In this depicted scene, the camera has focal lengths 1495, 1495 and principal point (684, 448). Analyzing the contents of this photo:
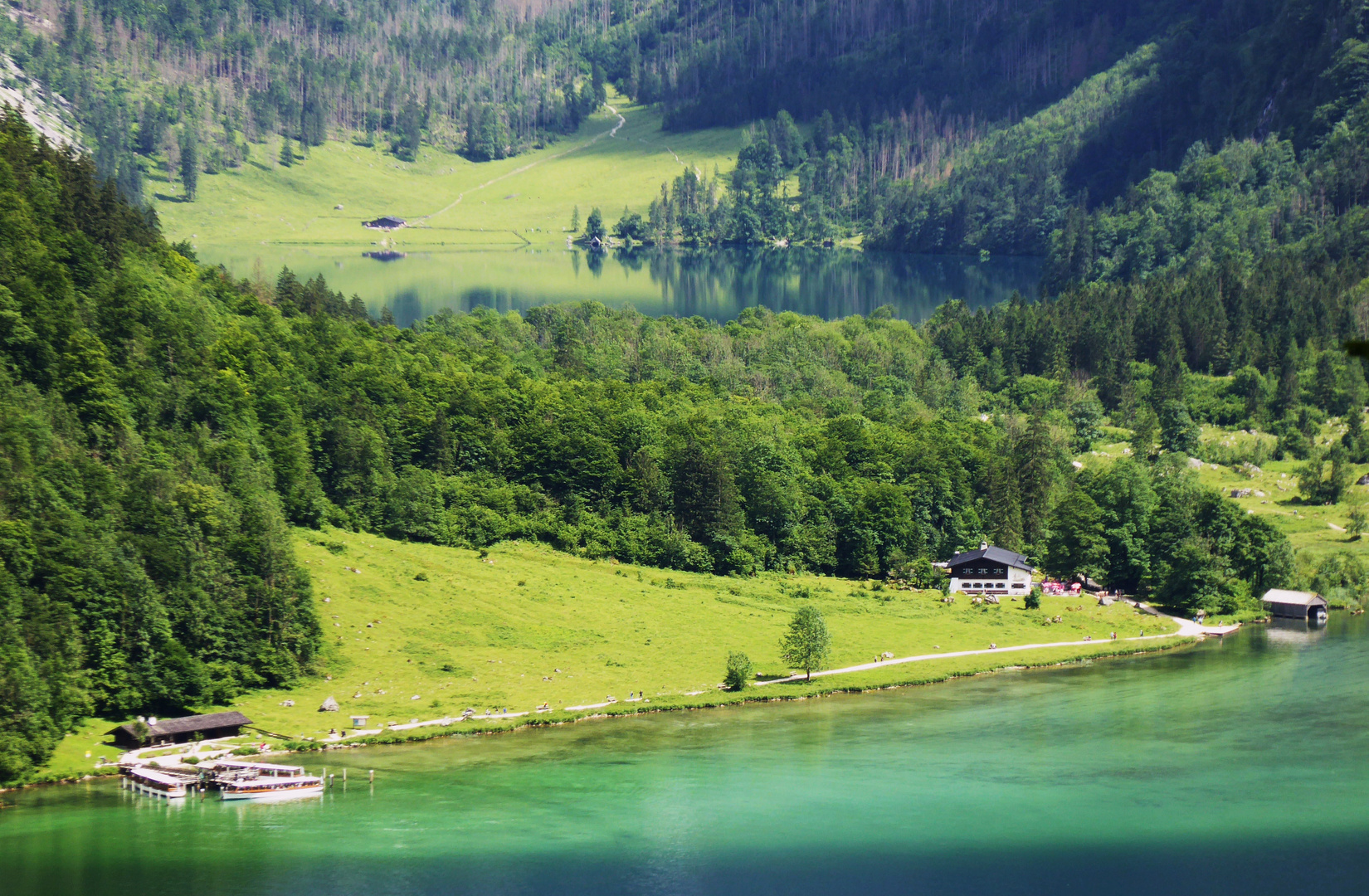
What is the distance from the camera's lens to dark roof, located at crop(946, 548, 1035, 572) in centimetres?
14050

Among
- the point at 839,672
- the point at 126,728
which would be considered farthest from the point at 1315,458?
the point at 126,728

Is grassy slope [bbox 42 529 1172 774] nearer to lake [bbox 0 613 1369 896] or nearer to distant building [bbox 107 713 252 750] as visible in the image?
distant building [bbox 107 713 252 750]

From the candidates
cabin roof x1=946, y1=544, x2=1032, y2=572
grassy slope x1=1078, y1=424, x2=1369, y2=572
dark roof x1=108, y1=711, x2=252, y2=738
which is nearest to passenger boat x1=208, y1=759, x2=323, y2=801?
dark roof x1=108, y1=711, x2=252, y2=738

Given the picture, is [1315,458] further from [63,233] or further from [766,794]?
[63,233]

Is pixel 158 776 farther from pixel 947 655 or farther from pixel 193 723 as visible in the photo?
pixel 947 655

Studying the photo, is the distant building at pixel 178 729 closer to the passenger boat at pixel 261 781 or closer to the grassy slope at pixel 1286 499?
the passenger boat at pixel 261 781

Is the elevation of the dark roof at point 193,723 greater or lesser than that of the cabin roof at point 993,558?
lesser

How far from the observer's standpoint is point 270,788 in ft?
274

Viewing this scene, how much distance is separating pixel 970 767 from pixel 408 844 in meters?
35.7

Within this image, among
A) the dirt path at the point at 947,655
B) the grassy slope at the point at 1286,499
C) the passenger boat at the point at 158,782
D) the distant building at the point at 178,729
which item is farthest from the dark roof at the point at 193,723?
the grassy slope at the point at 1286,499

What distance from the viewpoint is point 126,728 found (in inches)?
3514

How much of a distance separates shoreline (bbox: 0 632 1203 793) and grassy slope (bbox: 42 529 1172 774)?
1.31 ft

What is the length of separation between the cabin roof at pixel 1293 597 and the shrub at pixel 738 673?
58.0 meters

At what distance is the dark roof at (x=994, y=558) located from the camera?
14050cm
